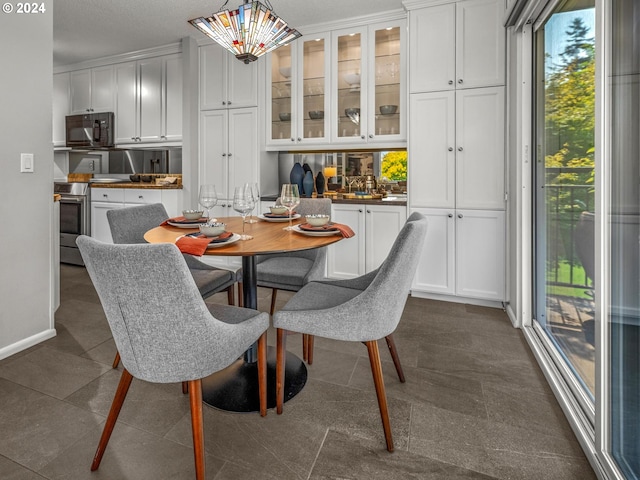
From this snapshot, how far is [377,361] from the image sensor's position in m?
1.48

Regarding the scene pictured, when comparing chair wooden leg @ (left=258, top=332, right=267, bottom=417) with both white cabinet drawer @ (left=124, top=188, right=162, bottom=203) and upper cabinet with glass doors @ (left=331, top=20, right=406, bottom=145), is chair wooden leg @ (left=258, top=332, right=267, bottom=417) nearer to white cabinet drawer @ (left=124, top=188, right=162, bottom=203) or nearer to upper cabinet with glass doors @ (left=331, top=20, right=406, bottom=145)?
upper cabinet with glass doors @ (left=331, top=20, right=406, bottom=145)

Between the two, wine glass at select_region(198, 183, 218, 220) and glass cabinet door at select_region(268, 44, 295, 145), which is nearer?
wine glass at select_region(198, 183, 218, 220)

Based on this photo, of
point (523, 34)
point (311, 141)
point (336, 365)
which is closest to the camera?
point (336, 365)

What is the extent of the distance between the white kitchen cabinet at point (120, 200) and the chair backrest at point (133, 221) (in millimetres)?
1782

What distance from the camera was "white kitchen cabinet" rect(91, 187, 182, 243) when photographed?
4.14 m

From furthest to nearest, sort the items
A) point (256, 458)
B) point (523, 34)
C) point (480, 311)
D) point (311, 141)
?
point (311, 141), point (480, 311), point (523, 34), point (256, 458)

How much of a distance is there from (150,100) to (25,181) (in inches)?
100

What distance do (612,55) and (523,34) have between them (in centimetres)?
143

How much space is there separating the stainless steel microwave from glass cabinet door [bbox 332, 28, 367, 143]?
289 cm

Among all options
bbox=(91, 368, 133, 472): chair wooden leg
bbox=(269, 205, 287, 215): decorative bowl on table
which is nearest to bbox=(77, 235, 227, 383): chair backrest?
bbox=(91, 368, 133, 472): chair wooden leg

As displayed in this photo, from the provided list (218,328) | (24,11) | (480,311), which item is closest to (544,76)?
(480,311)

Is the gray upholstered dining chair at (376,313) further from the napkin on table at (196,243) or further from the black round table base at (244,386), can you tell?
the napkin on table at (196,243)

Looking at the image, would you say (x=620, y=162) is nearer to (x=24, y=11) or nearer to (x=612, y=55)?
(x=612, y=55)

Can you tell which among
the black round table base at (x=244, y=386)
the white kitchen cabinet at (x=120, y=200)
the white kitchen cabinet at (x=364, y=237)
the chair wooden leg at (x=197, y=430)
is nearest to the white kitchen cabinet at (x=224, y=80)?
the white kitchen cabinet at (x=120, y=200)
